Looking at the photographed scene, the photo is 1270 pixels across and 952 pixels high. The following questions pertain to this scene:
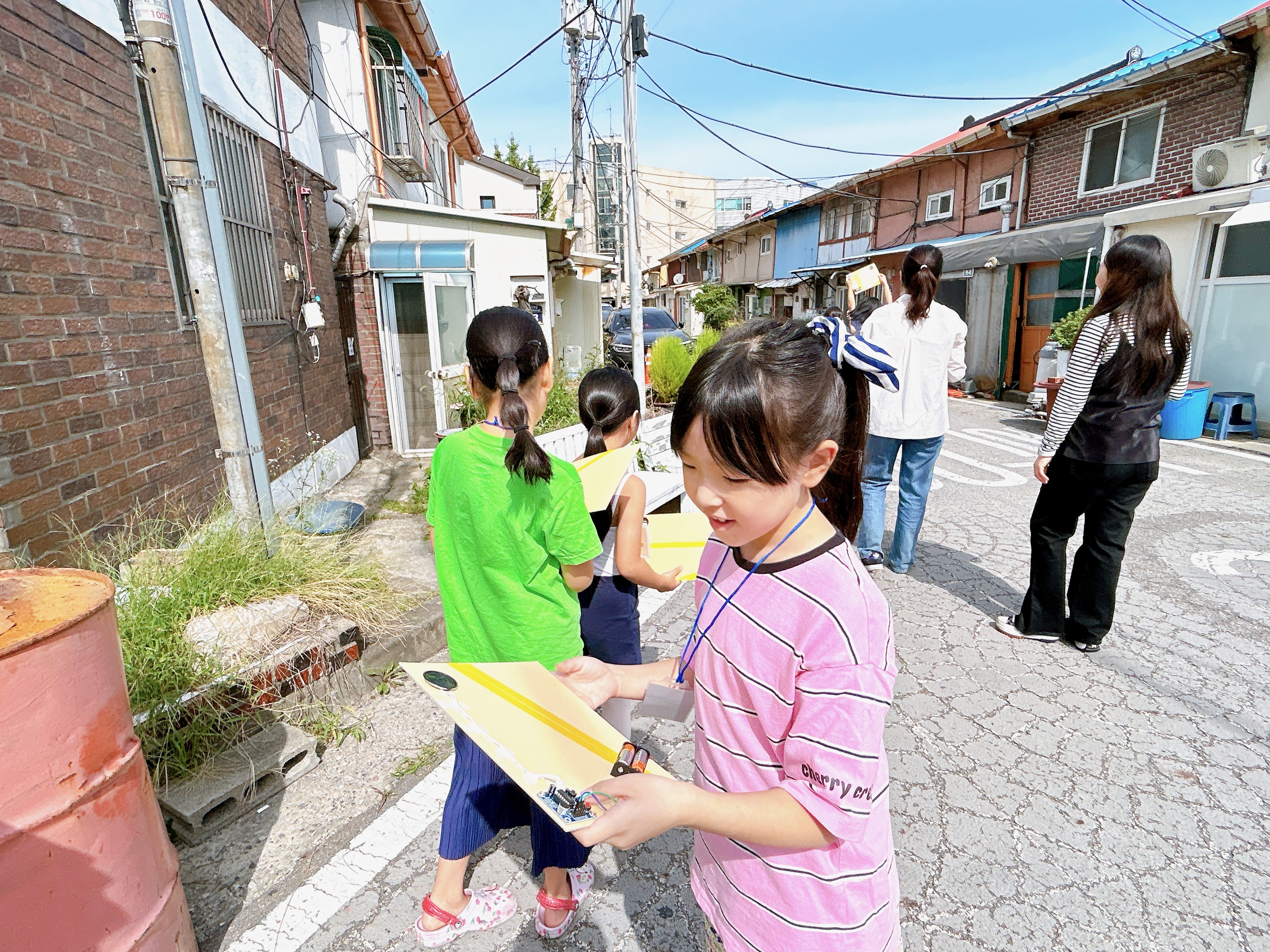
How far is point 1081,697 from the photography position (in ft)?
9.52

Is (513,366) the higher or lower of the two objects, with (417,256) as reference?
lower

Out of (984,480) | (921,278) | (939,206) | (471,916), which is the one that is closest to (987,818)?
(471,916)

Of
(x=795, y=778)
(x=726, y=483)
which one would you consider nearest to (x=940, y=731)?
(x=795, y=778)

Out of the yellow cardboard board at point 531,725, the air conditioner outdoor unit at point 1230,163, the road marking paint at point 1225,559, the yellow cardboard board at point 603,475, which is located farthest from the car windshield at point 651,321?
the yellow cardboard board at point 531,725

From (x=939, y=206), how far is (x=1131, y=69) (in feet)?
18.2

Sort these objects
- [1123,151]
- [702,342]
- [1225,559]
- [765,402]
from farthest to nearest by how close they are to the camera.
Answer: [702,342] < [1123,151] < [1225,559] < [765,402]

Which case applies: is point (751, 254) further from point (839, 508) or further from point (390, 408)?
→ point (839, 508)

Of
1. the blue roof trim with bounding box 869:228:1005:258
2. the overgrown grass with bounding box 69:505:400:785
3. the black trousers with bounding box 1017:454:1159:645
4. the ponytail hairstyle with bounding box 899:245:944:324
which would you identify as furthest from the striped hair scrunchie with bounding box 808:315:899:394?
the blue roof trim with bounding box 869:228:1005:258

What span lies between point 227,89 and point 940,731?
6.34 m

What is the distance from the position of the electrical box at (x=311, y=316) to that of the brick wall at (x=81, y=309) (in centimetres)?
188

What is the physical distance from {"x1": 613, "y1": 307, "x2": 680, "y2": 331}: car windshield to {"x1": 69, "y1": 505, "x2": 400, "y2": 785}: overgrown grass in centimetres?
1506

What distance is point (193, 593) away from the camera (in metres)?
2.73

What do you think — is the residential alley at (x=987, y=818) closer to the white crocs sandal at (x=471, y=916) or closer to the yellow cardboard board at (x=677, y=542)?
the white crocs sandal at (x=471, y=916)

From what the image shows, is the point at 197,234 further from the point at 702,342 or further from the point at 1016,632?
the point at 702,342
